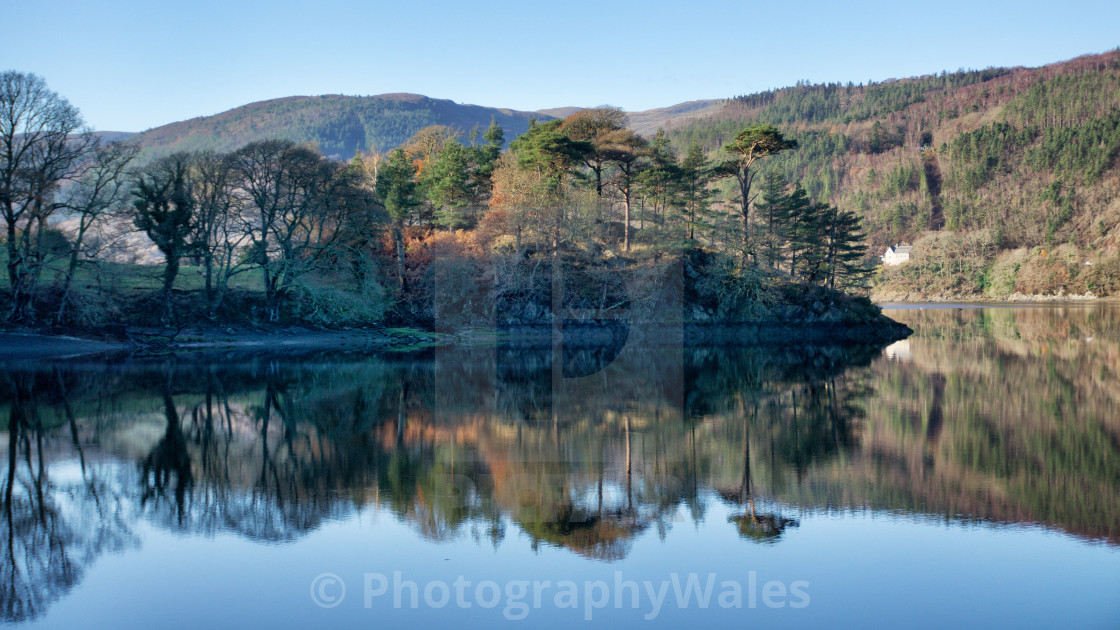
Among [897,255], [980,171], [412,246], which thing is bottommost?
[412,246]

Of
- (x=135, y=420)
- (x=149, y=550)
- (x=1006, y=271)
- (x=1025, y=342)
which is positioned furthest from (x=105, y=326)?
(x=1006, y=271)

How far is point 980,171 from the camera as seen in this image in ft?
412

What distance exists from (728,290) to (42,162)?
3688cm

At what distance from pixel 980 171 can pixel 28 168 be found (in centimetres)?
13948

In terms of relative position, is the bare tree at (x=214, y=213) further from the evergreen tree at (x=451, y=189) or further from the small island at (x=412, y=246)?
the evergreen tree at (x=451, y=189)

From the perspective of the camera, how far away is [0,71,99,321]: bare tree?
29.7 metres

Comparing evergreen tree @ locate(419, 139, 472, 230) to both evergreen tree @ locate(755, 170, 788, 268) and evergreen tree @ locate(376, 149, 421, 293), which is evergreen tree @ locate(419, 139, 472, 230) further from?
evergreen tree @ locate(755, 170, 788, 268)

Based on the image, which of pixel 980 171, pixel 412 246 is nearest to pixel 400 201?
pixel 412 246

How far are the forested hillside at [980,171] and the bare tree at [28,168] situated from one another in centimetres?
5432

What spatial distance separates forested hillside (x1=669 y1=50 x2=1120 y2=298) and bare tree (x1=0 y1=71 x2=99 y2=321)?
178 ft

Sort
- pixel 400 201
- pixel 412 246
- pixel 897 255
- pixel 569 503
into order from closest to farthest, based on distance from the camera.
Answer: pixel 569 503 → pixel 400 201 → pixel 412 246 → pixel 897 255

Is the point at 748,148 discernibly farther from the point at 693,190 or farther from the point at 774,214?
the point at 774,214

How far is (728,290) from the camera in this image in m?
44.2

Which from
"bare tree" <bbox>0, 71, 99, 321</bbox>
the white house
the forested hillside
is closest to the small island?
"bare tree" <bbox>0, 71, 99, 321</bbox>
